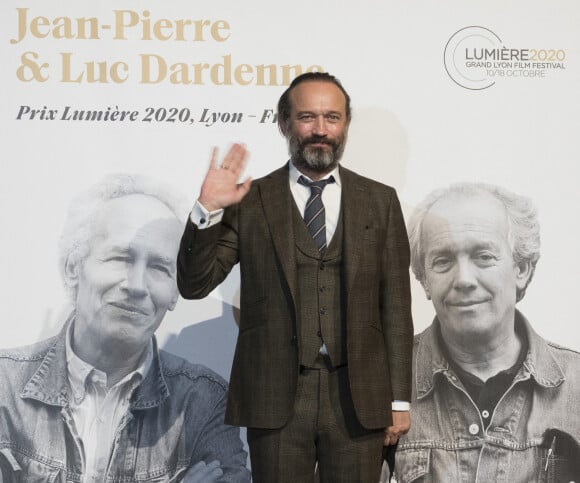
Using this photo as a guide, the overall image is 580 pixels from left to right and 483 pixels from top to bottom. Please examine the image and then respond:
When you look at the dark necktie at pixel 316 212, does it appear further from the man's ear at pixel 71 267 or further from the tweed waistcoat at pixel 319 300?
the man's ear at pixel 71 267

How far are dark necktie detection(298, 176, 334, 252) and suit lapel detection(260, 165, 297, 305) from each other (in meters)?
0.05

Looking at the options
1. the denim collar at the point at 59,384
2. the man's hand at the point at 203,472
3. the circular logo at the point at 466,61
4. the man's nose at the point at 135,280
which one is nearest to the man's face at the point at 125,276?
A: the man's nose at the point at 135,280

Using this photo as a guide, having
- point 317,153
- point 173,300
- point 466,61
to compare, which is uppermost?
point 466,61

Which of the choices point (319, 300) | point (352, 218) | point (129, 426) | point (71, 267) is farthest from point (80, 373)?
point (352, 218)

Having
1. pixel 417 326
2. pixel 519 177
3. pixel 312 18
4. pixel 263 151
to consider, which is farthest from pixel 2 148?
pixel 519 177

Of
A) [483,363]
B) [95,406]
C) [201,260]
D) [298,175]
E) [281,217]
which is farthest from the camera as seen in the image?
[483,363]

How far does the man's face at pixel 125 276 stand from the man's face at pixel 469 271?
1.00 m

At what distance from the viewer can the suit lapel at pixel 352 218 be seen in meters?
2.42

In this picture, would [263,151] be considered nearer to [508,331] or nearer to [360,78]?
[360,78]

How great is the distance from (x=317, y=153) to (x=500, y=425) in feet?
4.68

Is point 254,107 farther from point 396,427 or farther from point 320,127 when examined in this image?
point 396,427

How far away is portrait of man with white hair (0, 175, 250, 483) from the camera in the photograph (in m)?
3.25

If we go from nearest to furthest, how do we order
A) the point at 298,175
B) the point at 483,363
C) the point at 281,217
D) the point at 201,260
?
the point at 201,260 < the point at 281,217 < the point at 298,175 < the point at 483,363

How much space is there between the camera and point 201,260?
2367mm
